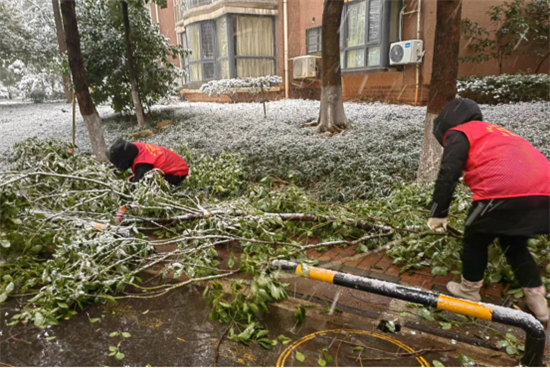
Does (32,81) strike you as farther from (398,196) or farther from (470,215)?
(470,215)

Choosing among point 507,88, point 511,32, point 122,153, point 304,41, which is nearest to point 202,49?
point 304,41

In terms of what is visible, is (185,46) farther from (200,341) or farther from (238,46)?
(200,341)

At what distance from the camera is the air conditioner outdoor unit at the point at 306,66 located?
44.8 feet

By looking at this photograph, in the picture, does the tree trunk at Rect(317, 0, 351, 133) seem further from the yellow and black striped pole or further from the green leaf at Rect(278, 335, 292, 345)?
the green leaf at Rect(278, 335, 292, 345)

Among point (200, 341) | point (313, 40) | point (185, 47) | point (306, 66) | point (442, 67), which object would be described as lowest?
point (200, 341)

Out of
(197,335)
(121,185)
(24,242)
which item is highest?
(121,185)

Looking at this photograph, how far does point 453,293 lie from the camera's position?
276cm

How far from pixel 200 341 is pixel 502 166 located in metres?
2.35

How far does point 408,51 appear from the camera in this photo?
10516 millimetres

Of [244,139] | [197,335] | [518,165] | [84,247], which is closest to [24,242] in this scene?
[84,247]

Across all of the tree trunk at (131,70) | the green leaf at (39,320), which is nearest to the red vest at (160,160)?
the green leaf at (39,320)

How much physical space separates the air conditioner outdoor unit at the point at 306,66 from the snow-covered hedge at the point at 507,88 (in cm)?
536

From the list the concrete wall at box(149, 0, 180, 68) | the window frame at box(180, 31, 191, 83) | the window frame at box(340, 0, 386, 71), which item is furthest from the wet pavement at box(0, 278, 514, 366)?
the concrete wall at box(149, 0, 180, 68)

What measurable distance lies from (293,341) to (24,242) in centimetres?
294
